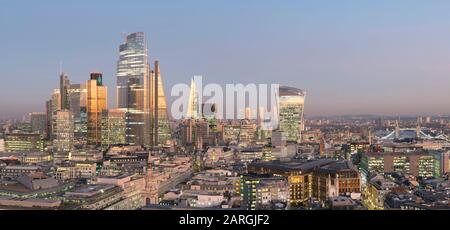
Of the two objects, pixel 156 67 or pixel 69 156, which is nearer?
pixel 69 156

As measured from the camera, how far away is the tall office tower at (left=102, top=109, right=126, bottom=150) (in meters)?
23.1

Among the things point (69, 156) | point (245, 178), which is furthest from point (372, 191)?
point (69, 156)

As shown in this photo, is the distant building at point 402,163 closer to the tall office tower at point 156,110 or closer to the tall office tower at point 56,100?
the tall office tower at point 156,110

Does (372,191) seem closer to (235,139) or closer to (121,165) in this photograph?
(121,165)

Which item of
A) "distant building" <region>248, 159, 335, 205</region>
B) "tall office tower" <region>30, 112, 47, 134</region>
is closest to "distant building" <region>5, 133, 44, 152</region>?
"tall office tower" <region>30, 112, 47, 134</region>

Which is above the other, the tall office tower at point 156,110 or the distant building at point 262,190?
the tall office tower at point 156,110

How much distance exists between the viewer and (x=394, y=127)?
66.8 feet

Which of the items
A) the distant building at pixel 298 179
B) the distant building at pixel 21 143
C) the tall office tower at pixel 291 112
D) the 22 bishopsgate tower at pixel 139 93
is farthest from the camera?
the 22 bishopsgate tower at pixel 139 93

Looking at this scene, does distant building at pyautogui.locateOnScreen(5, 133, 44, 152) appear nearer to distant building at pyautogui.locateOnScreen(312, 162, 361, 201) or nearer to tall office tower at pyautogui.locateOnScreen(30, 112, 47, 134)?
tall office tower at pyautogui.locateOnScreen(30, 112, 47, 134)

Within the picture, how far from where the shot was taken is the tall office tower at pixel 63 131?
66.1ft

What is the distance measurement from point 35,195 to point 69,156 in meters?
8.60

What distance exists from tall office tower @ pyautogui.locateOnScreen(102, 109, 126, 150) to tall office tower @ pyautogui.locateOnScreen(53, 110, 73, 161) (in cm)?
183

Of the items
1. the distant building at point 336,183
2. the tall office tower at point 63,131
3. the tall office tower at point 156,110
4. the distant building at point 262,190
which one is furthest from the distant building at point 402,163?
the tall office tower at point 63,131
